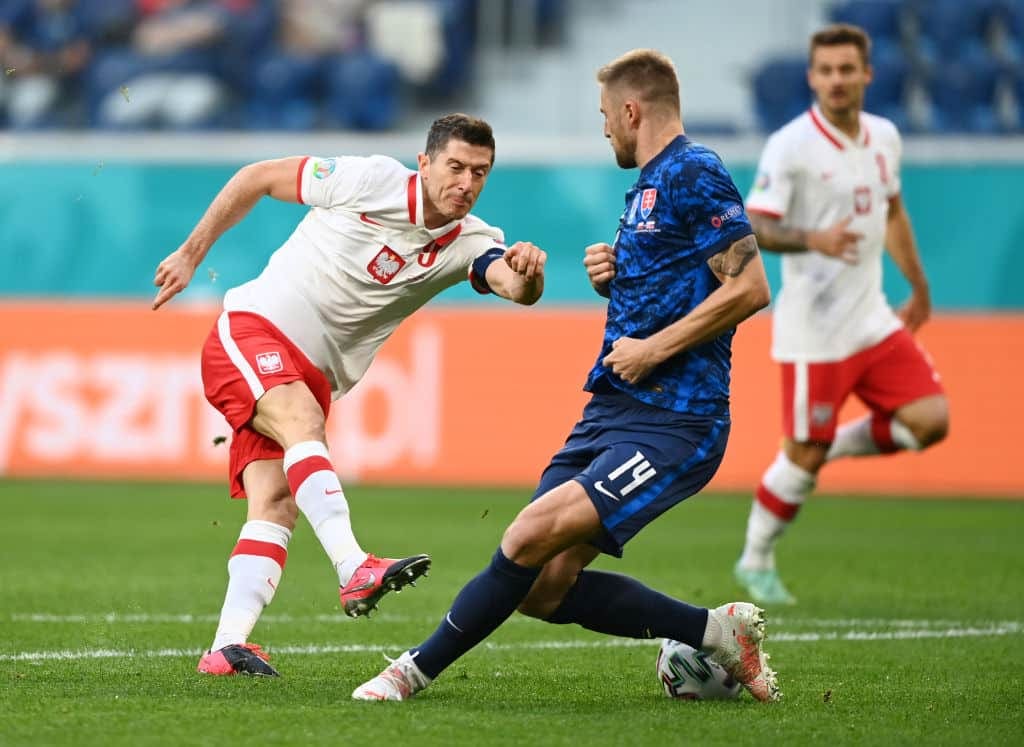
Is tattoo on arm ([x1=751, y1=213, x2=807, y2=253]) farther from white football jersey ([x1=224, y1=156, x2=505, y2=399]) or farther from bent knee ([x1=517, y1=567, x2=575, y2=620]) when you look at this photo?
bent knee ([x1=517, y1=567, x2=575, y2=620])

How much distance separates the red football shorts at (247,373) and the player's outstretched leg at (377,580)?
0.95 m

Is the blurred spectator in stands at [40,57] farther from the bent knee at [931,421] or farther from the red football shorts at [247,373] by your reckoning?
the red football shorts at [247,373]

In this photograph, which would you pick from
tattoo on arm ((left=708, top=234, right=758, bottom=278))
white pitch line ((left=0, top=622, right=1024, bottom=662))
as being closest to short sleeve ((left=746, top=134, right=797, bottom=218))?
white pitch line ((left=0, top=622, right=1024, bottom=662))

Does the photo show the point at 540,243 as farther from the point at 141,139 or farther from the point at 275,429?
the point at 275,429

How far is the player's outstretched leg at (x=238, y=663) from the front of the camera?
574cm

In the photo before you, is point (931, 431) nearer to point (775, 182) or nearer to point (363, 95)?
point (775, 182)

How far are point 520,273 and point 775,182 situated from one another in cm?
339

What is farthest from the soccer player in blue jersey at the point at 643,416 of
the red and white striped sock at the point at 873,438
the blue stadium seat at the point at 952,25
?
the blue stadium seat at the point at 952,25

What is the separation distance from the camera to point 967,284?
16281 mm

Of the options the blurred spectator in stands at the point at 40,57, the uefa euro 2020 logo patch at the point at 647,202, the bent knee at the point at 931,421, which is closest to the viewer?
the uefa euro 2020 logo patch at the point at 647,202

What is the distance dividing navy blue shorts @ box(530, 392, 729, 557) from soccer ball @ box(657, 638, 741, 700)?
0.53m

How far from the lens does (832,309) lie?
344 inches

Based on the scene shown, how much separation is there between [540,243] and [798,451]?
821 centimetres

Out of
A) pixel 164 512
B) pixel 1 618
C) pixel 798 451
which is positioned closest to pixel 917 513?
pixel 798 451
